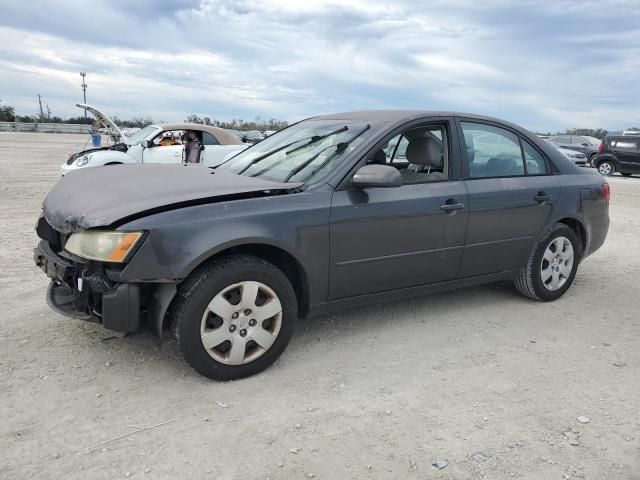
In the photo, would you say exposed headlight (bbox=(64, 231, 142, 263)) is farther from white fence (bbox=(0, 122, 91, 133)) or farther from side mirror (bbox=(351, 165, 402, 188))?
white fence (bbox=(0, 122, 91, 133))

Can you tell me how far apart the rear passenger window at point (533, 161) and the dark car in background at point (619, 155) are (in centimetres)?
1764

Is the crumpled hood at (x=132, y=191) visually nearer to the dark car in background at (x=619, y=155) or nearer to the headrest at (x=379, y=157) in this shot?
the headrest at (x=379, y=157)

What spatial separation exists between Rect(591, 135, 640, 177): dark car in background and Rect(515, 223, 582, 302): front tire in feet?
57.2

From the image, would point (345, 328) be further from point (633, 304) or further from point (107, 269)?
point (633, 304)

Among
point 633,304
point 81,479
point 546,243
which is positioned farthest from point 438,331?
point 81,479

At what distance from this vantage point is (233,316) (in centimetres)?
311

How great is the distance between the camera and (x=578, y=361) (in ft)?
12.0

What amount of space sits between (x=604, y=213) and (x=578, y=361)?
6.69 feet

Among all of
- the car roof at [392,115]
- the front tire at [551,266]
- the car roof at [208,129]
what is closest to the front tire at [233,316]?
the car roof at [392,115]

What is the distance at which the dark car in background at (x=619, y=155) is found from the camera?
1958 cm

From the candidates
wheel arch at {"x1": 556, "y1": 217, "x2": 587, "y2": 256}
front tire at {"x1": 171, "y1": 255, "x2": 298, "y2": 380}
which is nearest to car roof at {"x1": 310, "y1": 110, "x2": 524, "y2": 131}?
wheel arch at {"x1": 556, "y1": 217, "x2": 587, "y2": 256}

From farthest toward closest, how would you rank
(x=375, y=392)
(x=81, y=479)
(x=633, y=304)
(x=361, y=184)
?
(x=633, y=304)
(x=361, y=184)
(x=375, y=392)
(x=81, y=479)

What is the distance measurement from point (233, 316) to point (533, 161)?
120 inches

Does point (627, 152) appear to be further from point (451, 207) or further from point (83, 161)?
point (451, 207)
